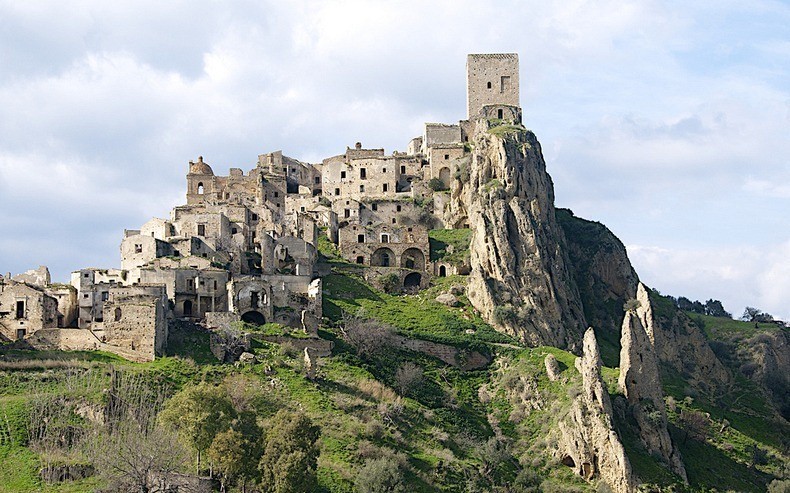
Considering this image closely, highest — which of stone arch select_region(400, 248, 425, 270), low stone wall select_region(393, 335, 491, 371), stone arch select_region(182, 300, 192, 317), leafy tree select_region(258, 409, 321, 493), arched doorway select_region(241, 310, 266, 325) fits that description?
stone arch select_region(400, 248, 425, 270)

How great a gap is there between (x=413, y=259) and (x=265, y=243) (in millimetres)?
13508

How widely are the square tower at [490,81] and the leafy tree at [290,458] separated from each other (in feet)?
184

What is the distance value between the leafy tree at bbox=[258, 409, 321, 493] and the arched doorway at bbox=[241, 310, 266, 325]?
2032cm

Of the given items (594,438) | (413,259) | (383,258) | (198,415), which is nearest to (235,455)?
(198,415)

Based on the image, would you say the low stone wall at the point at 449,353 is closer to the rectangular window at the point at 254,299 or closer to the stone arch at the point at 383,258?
the rectangular window at the point at 254,299

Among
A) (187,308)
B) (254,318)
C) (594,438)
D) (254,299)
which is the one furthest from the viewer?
(187,308)

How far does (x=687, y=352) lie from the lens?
3949 inches

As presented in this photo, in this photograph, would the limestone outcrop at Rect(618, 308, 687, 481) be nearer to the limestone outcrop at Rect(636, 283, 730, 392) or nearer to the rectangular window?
the limestone outcrop at Rect(636, 283, 730, 392)

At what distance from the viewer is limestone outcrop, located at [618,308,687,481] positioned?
78000 mm

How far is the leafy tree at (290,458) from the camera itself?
6075 centimetres

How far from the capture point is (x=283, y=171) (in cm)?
11262

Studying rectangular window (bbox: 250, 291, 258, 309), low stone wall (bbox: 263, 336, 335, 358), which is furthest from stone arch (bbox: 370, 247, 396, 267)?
low stone wall (bbox: 263, 336, 335, 358)

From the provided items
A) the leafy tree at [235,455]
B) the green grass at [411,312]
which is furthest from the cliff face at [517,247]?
the leafy tree at [235,455]

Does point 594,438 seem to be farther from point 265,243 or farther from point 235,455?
point 265,243
